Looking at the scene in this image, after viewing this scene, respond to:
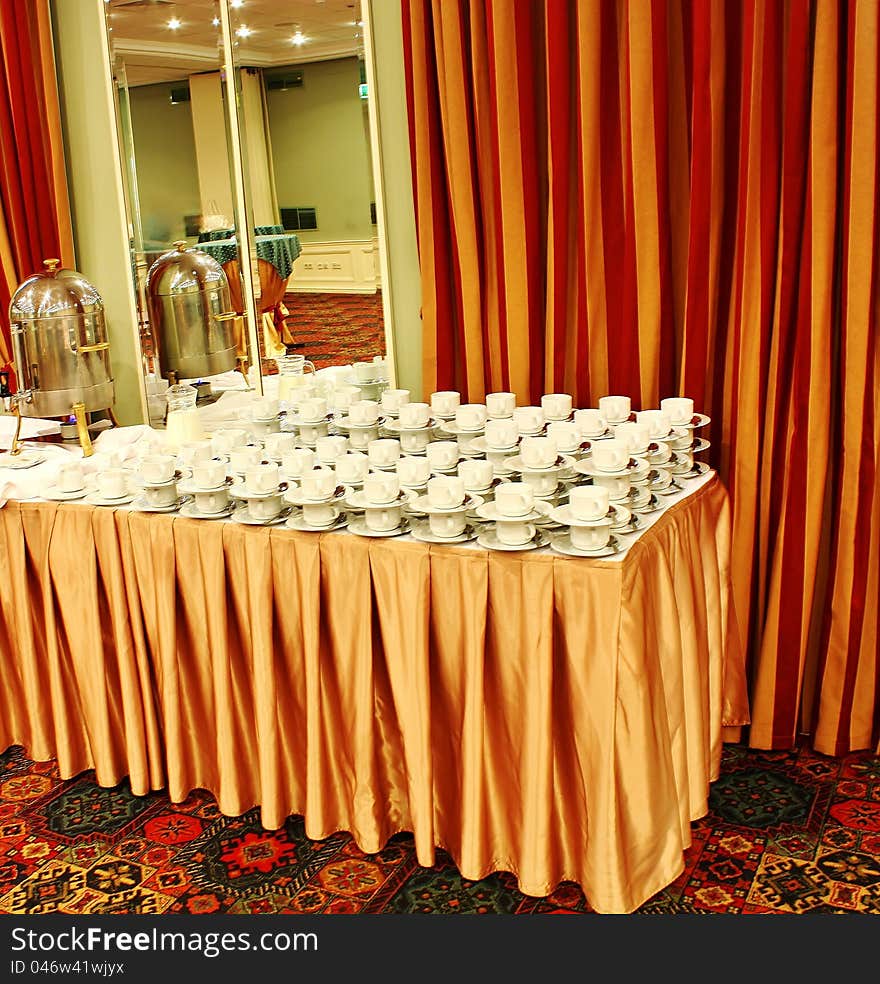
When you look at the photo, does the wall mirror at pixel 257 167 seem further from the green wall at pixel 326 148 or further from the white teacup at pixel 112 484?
the white teacup at pixel 112 484

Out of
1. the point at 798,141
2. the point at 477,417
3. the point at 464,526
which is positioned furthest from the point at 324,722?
the point at 798,141

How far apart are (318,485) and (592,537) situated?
0.52m

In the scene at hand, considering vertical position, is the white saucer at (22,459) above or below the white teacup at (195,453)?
below

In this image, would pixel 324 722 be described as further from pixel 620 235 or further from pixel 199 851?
pixel 620 235

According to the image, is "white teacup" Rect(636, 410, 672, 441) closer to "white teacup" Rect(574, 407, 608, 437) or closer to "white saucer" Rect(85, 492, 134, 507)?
"white teacup" Rect(574, 407, 608, 437)

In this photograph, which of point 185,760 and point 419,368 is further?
point 419,368

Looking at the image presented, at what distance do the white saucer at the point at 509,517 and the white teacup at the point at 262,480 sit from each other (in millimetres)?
403

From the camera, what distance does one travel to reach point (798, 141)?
2.11 meters

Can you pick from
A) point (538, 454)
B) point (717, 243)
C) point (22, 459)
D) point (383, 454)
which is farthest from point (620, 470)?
point (22, 459)

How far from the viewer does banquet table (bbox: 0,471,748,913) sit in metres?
1.71

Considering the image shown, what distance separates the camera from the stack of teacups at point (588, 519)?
1686 mm

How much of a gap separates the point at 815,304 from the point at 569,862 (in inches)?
46.5

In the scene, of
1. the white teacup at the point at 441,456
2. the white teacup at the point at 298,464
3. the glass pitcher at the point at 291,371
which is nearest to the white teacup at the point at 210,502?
the white teacup at the point at 298,464

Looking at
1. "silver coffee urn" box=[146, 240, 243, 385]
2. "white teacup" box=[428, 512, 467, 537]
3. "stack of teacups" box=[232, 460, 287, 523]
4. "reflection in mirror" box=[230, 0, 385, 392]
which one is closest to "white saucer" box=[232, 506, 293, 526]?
"stack of teacups" box=[232, 460, 287, 523]
